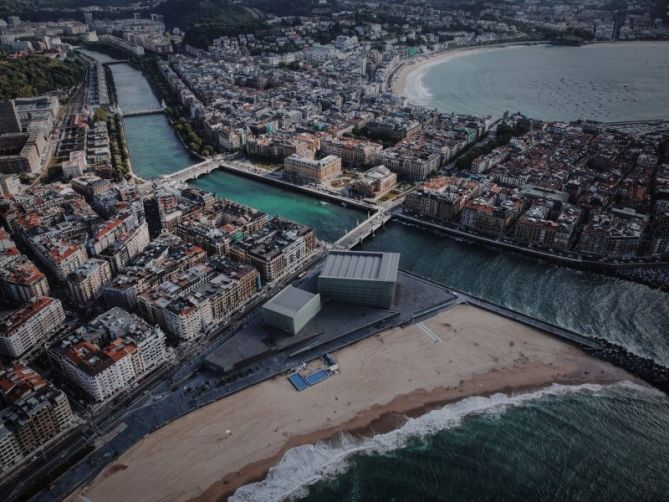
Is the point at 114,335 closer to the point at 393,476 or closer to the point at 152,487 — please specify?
the point at 152,487

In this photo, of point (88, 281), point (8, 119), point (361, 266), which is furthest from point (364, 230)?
point (8, 119)

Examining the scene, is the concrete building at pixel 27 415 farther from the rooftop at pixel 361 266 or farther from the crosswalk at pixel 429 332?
the crosswalk at pixel 429 332

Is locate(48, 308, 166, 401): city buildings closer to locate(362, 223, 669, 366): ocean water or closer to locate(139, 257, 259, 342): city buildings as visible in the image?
locate(139, 257, 259, 342): city buildings

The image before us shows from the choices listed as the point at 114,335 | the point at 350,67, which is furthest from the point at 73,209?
→ the point at 350,67

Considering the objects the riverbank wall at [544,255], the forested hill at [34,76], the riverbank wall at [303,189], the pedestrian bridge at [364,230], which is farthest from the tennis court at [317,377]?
the forested hill at [34,76]

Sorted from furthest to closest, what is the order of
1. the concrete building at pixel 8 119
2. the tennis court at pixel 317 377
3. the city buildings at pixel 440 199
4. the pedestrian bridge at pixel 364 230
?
the concrete building at pixel 8 119 → the city buildings at pixel 440 199 → the pedestrian bridge at pixel 364 230 → the tennis court at pixel 317 377
